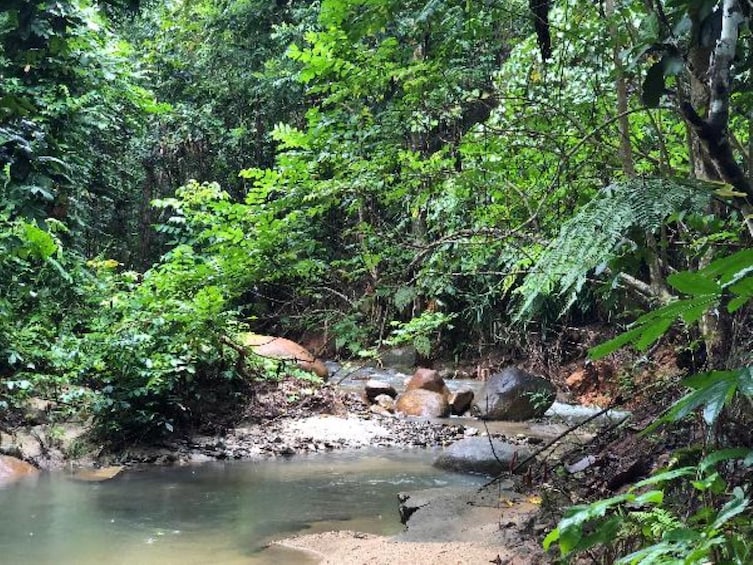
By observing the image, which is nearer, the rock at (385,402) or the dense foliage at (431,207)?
the dense foliage at (431,207)

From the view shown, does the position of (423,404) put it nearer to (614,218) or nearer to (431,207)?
(431,207)

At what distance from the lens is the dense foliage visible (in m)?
1.56

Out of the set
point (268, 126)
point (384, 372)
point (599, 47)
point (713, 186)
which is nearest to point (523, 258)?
point (599, 47)

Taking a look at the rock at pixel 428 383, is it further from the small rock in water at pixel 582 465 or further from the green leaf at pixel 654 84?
the green leaf at pixel 654 84

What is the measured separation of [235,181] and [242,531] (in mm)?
12064

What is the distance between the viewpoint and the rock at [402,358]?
1220 cm

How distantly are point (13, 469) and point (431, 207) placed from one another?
13.1ft

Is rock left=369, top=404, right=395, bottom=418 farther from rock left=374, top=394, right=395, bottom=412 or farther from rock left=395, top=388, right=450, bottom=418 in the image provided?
rock left=395, top=388, right=450, bottom=418

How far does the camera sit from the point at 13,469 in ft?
18.5

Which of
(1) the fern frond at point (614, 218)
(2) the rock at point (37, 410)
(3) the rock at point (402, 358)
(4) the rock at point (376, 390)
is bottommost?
(4) the rock at point (376, 390)

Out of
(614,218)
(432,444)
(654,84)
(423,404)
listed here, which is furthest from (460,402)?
(654,84)

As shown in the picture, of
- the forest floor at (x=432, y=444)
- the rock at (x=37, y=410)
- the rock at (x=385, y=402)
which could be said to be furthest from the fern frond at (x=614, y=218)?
the rock at (x=385, y=402)

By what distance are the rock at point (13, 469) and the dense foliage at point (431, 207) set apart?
0.71 meters

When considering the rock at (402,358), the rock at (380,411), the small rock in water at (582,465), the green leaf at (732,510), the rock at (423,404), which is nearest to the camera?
the green leaf at (732,510)
